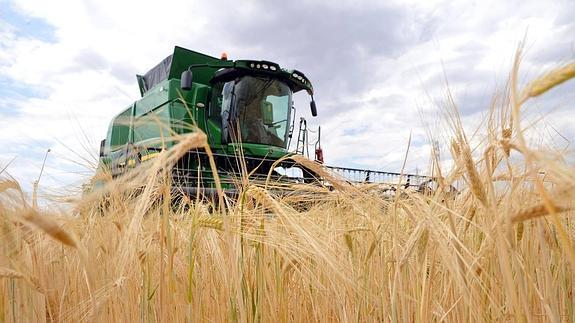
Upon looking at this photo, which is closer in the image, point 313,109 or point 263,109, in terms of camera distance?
point 263,109

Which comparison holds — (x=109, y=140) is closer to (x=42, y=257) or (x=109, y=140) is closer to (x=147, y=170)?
(x=42, y=257)

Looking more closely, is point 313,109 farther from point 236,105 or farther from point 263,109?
point 236,105

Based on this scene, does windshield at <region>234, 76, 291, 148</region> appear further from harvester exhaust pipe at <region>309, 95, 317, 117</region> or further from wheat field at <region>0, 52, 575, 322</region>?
wheat field at <region>0, 52, 575, 322</region>

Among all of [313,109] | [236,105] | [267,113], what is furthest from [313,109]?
[236,105]

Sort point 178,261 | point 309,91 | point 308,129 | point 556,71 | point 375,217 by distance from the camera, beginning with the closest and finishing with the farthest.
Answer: point 556,71 → point 375,217 → point 178,261 → point 308,129 → point 309,91

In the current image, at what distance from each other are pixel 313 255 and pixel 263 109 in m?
5.92

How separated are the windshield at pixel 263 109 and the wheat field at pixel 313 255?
16.7 feet

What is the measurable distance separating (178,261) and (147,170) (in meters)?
0.91

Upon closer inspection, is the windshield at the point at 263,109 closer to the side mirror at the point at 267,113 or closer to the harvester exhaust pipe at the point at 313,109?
the side mirror at the point at 267,113

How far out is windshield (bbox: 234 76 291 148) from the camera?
Result: 6.54m

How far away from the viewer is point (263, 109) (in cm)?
683

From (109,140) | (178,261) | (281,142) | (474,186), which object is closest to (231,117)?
(281,142)

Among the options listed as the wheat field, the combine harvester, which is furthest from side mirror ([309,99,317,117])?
the wheat field

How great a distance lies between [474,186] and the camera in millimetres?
627
